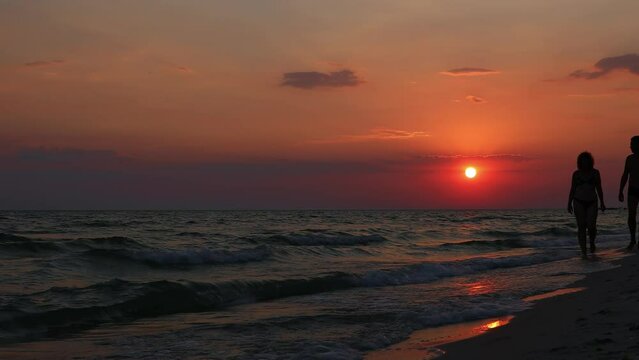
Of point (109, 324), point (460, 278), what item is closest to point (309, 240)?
point (460, 278)

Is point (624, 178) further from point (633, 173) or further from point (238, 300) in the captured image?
point (238, 300)

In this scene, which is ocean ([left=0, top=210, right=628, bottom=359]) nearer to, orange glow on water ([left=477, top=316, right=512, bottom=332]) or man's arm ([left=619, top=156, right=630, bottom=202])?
orange glow on water ([left=477, top=316, right=512, bottom=332])

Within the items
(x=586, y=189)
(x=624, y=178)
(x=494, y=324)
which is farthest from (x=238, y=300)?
(x=624, y=178)

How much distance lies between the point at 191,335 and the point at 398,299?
3421 millimetres

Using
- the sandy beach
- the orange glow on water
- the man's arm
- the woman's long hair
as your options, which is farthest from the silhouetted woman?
the orange glow on water

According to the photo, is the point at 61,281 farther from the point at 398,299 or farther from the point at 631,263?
the point at 631,263

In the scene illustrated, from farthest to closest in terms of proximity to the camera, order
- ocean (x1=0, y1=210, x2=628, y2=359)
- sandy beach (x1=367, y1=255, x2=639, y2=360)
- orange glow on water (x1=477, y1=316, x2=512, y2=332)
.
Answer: orange glow on water (x1=477, y1=316, x2=512, y2=332) < ocean (x1=0, y1=210, x2=628, y2=359) < sandy beach (x1=367, y1=255, x2=639, y2=360)

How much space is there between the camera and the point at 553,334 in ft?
17.2

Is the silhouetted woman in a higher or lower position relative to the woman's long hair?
lower

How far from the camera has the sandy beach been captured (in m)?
4.41

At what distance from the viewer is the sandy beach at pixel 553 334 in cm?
441

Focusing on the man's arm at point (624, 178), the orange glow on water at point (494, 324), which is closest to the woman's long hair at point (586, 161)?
the man's arm at point (624, 178)

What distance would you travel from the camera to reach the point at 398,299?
879cm

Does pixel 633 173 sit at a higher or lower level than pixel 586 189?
higher
